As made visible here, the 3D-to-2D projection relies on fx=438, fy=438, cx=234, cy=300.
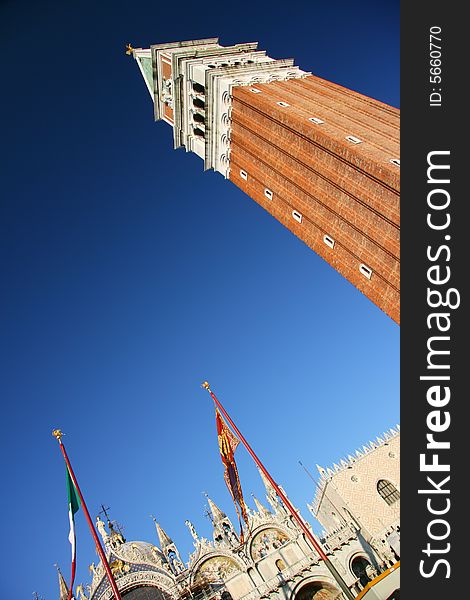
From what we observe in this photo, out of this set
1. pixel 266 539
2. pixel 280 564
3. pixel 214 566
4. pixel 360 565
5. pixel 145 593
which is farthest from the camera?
pixel 266 539

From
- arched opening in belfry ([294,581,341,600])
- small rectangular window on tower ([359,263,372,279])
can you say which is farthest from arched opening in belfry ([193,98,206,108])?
arched opening in belfry ([294,581,341,600])

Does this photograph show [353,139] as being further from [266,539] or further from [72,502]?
[266,539]

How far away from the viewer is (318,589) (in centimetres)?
4022

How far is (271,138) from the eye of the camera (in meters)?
33.3

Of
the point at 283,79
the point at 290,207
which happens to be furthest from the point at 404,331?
the point at 283,79

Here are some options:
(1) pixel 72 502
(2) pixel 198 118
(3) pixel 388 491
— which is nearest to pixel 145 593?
(1) pixel 72 502

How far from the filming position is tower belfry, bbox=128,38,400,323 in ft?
85.6

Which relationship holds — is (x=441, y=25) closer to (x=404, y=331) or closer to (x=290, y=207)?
(x=404, y=331)

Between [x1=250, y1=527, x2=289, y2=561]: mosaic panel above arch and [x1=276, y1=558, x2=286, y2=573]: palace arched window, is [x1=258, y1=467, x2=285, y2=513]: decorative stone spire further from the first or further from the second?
[x1=276, y1=558, x2=286, y2=573]: palace arched window

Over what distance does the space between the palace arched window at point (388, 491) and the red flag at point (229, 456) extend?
4040 centimetres

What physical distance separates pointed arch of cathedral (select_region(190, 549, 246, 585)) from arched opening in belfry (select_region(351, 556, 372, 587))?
39.9ft

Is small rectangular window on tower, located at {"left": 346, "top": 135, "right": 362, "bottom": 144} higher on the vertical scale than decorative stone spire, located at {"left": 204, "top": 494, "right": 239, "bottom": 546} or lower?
higher

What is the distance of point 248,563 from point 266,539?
6153 mm

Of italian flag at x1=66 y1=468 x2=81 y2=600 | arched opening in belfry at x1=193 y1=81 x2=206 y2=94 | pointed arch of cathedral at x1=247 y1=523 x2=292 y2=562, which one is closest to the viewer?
italian flag at x1=66 y1=468 x2=81 y2=600
